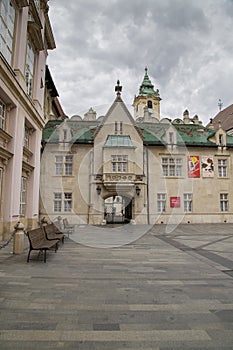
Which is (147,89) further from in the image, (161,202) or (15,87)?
(15,87)

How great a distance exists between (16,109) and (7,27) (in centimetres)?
410

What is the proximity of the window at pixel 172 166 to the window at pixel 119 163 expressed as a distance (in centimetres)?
467

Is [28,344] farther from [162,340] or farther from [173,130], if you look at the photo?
[173,130]

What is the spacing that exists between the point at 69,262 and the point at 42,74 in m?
15.8

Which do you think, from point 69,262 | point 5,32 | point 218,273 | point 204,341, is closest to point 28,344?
point 204,341

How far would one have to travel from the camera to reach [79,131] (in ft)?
91.8

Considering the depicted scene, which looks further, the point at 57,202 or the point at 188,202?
the point at 188,202

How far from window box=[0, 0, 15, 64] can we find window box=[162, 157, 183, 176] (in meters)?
18.7

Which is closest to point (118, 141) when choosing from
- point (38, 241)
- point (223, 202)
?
point (223, 202)

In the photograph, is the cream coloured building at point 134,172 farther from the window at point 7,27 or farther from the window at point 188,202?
the window at point 7,27

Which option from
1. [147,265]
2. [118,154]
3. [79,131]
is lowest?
[147,265]

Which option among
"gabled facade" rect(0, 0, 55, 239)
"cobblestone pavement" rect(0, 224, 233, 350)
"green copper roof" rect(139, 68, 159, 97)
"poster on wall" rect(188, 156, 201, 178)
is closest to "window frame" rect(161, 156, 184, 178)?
"poster on wall" rect(188, 156, 201, 178)

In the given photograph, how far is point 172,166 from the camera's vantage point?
27.8 meters

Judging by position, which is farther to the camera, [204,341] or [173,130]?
[173,130]
